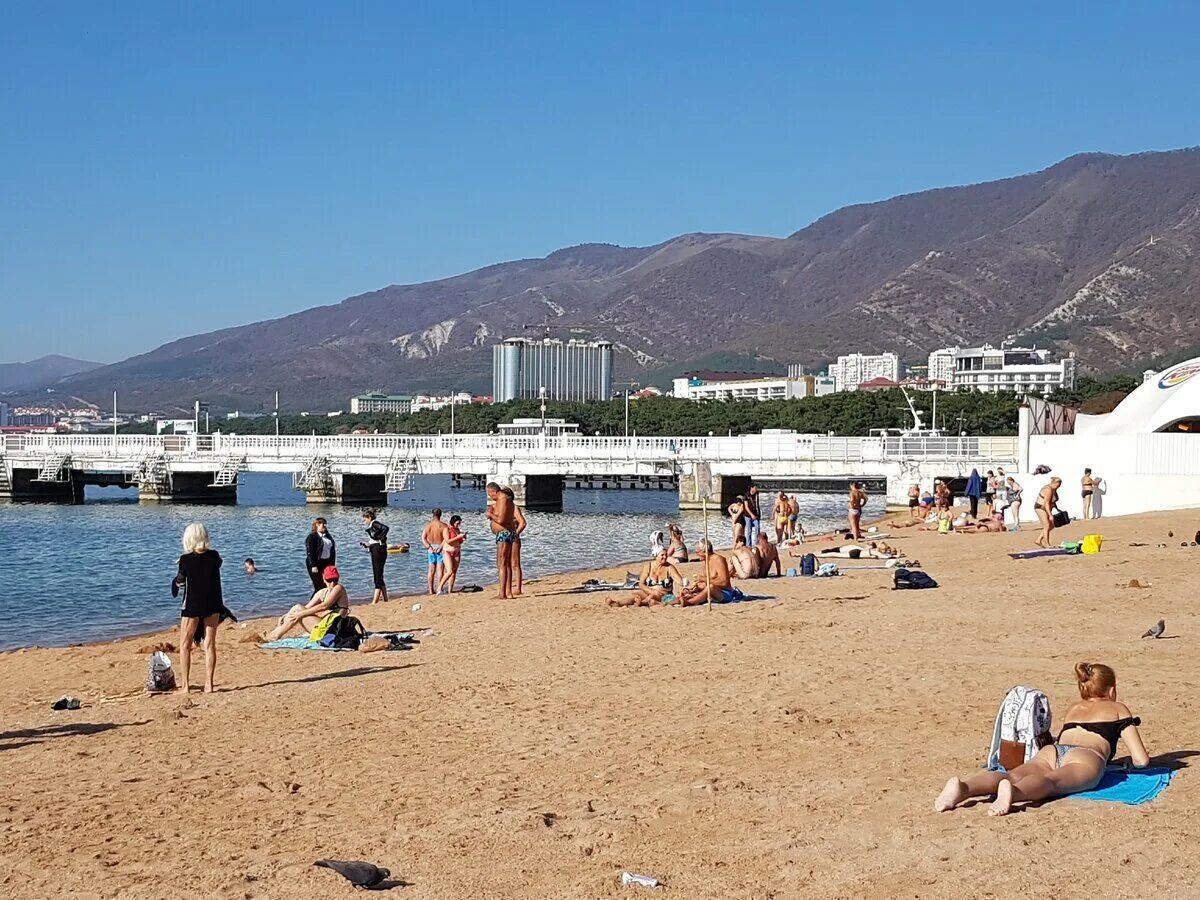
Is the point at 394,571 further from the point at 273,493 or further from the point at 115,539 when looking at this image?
the point at 273,493

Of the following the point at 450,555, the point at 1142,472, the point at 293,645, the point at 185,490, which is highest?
the point at 1142,472

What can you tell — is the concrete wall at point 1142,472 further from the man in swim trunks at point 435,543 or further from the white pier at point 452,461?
the man in swim trunks at point 435,543

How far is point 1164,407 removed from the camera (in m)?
40.8

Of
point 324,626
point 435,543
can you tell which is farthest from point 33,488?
point 324,626

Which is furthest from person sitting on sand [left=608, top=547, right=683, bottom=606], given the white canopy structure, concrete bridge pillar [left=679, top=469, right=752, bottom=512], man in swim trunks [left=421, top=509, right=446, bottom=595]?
concrete bridge pillar [left=679, top=469, right=752, bottom=512]

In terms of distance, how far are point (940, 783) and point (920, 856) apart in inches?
53.9

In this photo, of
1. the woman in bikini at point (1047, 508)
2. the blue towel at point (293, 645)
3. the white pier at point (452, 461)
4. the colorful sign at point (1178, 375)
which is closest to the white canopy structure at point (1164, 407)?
the colorful sign at point (1178, 375)

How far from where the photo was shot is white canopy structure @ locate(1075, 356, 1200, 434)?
1576 inches

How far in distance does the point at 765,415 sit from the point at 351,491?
5623 centimetres

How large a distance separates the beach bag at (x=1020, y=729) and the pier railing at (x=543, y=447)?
4416 cm

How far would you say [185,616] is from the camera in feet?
38.6

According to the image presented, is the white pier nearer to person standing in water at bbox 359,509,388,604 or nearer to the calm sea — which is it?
the calm sea

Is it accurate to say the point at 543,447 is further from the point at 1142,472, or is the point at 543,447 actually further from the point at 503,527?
the point at 503,527

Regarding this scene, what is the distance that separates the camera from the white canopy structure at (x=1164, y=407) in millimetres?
40031
